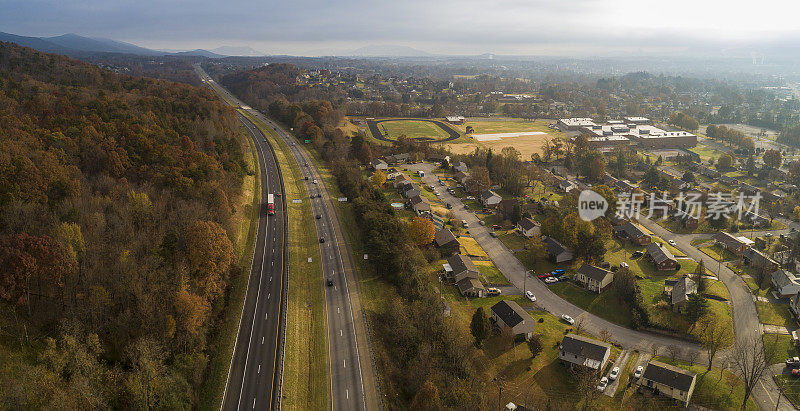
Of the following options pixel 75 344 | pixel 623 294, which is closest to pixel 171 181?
pixel 75 344

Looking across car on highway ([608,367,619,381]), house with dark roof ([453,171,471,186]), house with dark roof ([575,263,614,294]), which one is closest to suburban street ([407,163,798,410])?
house with dark roof ([575,263,614,294])

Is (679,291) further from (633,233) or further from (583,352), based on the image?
(583,352)

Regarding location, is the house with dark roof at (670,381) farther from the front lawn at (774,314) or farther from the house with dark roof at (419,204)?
the house with dark roof at (419,204)

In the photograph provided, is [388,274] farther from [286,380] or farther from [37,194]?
[37,194]

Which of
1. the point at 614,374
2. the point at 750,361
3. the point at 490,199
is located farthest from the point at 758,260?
the point at 490,199

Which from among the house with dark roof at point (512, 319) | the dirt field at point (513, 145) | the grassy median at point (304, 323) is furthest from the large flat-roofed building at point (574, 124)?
the house with dark roof at point (512, 319)
